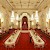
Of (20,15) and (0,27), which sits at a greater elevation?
(20,15)

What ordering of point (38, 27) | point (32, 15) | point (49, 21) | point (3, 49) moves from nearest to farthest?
1. point (3, 49)
2. point (49, 21)
3. point (38, 27)
4. point (32, 15)

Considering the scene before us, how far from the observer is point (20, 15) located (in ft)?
96.9

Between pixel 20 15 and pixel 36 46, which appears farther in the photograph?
pixel 20 15

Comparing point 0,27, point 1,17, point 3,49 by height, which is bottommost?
point 3,49

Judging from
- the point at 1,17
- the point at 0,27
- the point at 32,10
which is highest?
the point at 32,10

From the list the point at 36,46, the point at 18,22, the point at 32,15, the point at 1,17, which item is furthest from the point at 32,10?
the point at 36,46

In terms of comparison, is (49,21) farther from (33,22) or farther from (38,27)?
(33,22)

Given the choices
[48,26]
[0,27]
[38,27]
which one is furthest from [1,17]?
[38,27]

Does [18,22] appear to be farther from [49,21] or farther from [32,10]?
[49,21]

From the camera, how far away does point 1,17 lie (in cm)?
1958

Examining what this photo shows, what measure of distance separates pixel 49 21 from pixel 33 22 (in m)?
10.7

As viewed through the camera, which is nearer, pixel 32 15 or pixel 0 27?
pixel 0 27

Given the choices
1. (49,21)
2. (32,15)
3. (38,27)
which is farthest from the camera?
(32,15)

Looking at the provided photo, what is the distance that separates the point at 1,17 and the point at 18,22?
32.8 feet
